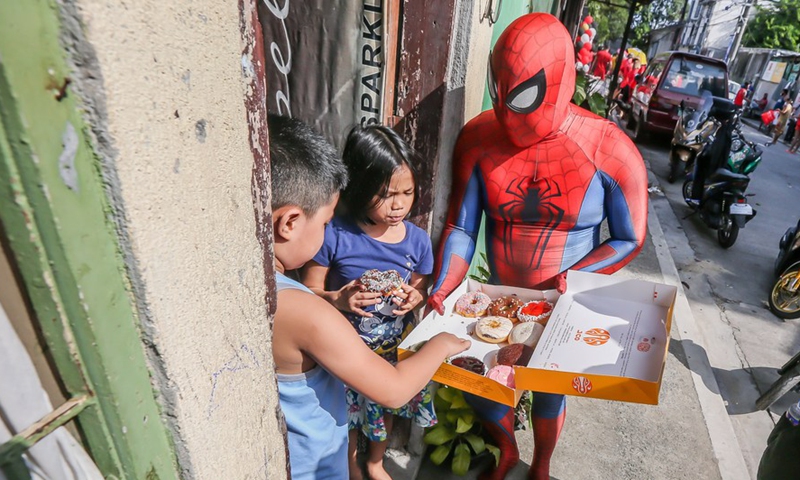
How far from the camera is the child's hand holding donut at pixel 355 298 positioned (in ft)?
4.94

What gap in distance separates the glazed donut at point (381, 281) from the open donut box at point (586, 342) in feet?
0.53

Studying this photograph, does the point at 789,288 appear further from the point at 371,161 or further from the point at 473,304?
the point at 371,161

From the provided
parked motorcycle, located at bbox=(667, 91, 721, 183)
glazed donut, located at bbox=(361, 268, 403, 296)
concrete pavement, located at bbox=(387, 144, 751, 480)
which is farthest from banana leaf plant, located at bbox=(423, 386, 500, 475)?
parked motorcycle, located at bbox=(667, 91, 721, 183)

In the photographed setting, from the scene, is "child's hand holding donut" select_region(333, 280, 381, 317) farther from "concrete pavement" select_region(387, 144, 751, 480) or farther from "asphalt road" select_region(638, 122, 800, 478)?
"asphalt road" select_region(638, 122, 800, 478)

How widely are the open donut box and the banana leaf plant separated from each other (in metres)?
0.69

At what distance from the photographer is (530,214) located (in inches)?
69.9

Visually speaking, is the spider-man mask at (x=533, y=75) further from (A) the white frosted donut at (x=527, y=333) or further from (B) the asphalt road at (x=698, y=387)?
(B) the asphalt road at (x=698, y=387)

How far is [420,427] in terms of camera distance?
7.16ft

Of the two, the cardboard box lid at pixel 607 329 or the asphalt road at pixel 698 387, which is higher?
the cardboard box lid at pixel 607 329

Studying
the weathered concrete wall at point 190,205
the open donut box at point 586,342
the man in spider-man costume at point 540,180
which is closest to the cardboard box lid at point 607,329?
the open donut box at point 586,342

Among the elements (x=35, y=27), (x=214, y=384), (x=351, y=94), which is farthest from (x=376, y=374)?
(x=351, y=94)

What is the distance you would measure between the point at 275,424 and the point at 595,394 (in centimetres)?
83

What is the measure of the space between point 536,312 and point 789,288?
343 cm

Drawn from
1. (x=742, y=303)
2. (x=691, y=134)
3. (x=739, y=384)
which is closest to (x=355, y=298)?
(x=739, y=384)
